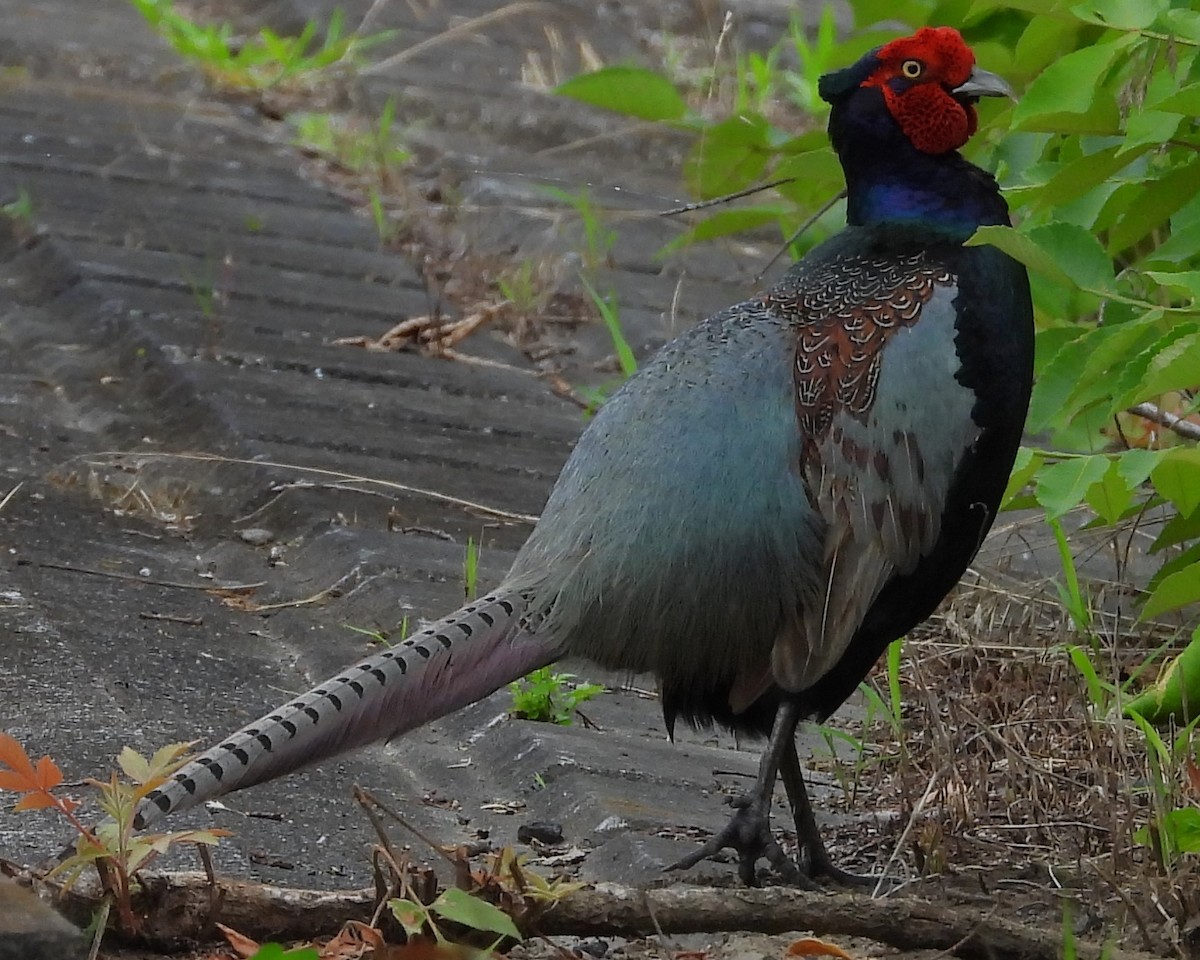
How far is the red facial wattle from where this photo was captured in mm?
2963

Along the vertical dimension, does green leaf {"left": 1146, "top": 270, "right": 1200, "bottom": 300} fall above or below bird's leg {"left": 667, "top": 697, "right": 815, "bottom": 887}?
above

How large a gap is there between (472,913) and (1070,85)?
1333 mm

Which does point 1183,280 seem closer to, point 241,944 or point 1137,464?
point 1137,464

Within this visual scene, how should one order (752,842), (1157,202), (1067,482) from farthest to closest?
(1157,202) < (752,842) < (1067,482)

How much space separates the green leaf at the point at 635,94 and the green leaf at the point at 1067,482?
1.19 metres

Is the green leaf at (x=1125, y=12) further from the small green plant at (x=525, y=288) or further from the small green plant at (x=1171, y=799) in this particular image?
the small green plant at (x=525, y=288)

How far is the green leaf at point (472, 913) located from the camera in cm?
183

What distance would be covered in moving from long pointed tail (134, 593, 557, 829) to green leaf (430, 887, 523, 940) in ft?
1.25

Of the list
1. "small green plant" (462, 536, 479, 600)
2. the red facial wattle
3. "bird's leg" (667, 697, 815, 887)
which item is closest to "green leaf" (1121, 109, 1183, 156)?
the red facial wattle

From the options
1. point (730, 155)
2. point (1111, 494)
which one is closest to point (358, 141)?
point (730, 155)

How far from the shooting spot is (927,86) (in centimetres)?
296

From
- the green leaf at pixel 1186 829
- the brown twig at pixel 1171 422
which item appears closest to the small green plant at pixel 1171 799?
the green leaf at pixel 1186 829

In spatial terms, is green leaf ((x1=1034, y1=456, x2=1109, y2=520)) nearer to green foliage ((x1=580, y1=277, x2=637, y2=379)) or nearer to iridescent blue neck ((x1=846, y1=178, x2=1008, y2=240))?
iridescent blue neck ((x1=846, y1=178, x2=1008, y2=240))

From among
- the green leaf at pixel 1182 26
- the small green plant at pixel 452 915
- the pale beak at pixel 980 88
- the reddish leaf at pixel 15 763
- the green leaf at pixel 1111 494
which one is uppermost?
the green leaf at pixel 1182 26
